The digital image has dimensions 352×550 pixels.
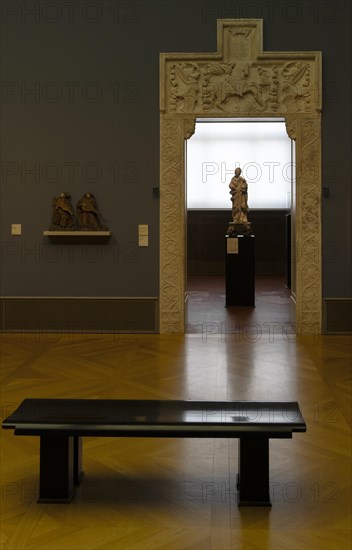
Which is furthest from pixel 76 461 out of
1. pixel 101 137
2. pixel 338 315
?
pixel 101 137

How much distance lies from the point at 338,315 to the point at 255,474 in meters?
6.86

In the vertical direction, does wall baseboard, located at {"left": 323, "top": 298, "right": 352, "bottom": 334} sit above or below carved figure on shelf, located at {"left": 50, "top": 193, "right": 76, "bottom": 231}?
below

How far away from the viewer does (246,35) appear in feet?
33.9

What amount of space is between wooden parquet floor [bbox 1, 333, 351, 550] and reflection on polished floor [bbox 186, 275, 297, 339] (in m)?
2.70

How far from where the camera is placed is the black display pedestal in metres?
13.5

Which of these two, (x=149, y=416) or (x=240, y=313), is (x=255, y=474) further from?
(x=240, y=313)

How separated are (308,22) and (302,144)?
1.92 m

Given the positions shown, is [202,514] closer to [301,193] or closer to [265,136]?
[301,193]

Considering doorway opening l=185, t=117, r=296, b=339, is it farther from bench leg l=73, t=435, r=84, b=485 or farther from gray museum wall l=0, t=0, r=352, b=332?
bench leg l=73, t=435, r=84, b=485

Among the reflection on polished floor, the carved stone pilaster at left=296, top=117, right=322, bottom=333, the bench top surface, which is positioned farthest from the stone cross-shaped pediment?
the bench top surface

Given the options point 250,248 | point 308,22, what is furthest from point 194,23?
point 250,248

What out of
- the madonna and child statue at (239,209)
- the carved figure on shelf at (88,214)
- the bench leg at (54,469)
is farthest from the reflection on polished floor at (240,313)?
the bench leg at (54,469)

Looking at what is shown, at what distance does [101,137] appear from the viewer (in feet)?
34.5

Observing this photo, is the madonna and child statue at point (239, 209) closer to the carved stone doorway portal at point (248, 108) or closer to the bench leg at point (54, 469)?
the carved stone doorway portal at point (248, 108)
